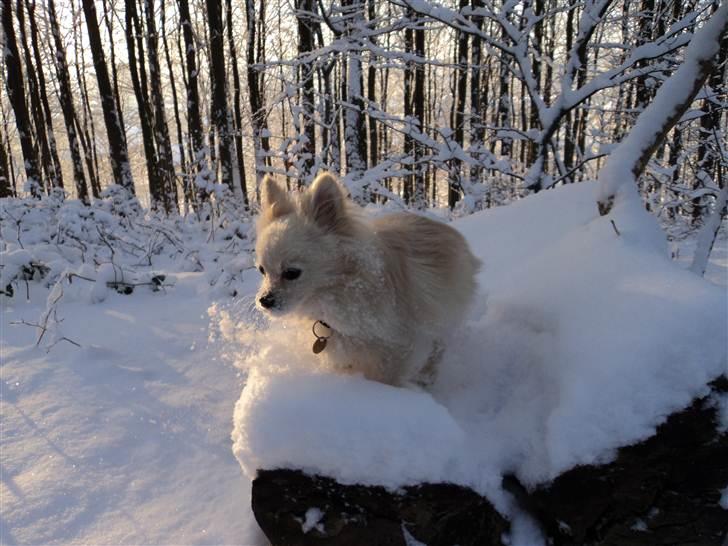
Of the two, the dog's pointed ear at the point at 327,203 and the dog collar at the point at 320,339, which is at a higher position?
the dog's pointed ear at the point at 327,203

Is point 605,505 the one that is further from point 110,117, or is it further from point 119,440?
point 110,117

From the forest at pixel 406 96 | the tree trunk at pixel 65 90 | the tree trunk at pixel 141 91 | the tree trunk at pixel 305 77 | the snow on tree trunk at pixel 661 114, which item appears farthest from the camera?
the tree trunk at pixel 65 90

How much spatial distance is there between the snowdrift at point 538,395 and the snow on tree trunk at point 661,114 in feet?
1.26

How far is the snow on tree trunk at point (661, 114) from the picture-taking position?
2510 mm

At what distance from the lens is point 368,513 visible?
70.7 inches

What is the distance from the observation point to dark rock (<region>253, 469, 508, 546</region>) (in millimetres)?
1772

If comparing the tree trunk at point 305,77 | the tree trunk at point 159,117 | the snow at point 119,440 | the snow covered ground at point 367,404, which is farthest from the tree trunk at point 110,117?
the snow covered ground at point 367,404

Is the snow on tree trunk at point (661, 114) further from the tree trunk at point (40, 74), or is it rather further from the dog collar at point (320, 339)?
the tree trunk at point (40, 74)

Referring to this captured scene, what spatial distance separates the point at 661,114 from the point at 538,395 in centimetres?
185

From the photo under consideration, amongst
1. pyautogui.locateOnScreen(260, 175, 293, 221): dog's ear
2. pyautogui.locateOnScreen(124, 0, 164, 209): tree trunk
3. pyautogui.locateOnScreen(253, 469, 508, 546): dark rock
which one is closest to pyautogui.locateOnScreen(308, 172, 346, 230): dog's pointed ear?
pyautogui.locateOnScreen(260, 175, 293, 221): dog's ear

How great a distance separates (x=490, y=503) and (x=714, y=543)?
0.85m

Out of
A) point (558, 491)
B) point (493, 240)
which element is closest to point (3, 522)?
point (558, 491)

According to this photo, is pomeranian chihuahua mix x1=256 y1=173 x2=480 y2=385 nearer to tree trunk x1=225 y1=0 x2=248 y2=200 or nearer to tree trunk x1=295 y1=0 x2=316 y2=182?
tree trunk x1=295 y1=0 x2=316 y2=182

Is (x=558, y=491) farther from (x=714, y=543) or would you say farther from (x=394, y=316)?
(x=394, y=316)
